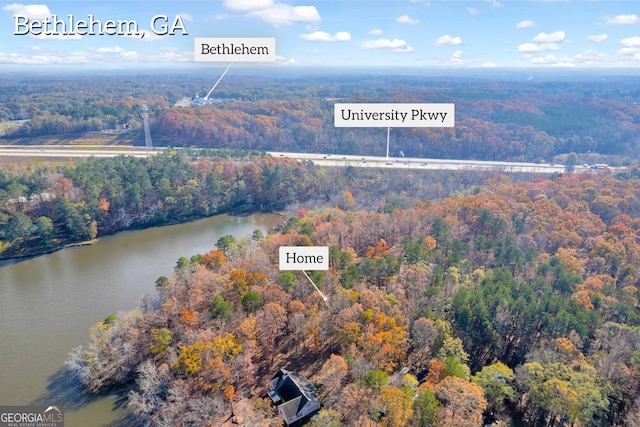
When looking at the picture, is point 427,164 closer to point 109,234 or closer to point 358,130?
point 358,130

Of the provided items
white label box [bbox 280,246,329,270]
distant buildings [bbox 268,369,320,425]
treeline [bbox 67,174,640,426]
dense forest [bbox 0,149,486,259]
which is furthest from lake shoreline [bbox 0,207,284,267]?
distant buildings [bbox 268,369,320,425]

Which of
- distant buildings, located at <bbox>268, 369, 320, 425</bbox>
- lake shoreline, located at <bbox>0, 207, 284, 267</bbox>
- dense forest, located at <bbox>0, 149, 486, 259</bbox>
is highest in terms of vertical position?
dense forest, located at <bbox>0, 149, 486, 259</bbox>

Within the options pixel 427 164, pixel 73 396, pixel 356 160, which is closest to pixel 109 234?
pixel 73 396

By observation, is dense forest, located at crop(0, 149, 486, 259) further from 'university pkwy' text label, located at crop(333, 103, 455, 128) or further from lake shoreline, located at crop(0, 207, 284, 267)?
'university pkwy' text label, located at crop(333, 103, 455, 128)

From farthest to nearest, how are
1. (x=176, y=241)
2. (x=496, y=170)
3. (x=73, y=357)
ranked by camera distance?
1. (x=496, y=170)
2. (x=176, y=241)
3. (x=73, y=357)

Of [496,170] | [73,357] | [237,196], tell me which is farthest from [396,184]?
[73,357]

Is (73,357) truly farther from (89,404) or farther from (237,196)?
(237,196)
